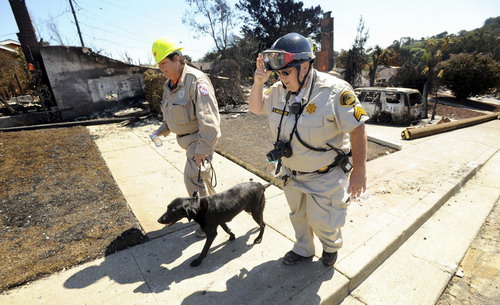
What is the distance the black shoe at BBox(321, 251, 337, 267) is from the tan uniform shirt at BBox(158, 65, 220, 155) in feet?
5.12

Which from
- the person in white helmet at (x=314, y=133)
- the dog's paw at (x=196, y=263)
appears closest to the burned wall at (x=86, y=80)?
the dog's paw at (x=196, y=263)

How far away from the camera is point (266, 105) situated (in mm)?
2367

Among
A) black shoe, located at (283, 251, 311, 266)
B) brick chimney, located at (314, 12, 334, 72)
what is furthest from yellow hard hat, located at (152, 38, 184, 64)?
brick chimney, located at (314, 12, 334, 72)

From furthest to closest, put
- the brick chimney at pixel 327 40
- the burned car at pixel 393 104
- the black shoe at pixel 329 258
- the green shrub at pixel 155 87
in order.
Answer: the brick chimney at pixel 327 40
the burned car at pixel 393 104
the green shrub at pixel 155 87
the black shoe at pixel 329 258

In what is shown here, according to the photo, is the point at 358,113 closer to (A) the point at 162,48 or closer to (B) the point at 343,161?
(B) the point at 343,161

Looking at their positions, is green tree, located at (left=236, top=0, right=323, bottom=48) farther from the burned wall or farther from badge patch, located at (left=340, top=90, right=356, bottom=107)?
badge patch, located at (left=340, top=90, right=356, bottom=107)

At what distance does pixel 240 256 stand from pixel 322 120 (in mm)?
1663

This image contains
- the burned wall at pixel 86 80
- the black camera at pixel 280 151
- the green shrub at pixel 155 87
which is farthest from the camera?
the burned wall at pixel 86 80

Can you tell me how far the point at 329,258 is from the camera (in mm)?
2367

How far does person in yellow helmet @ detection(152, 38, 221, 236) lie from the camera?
2586 mm

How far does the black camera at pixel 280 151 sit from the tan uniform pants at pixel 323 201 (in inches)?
11.5

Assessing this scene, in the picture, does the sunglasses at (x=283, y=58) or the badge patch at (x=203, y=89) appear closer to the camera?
the sunglasses at (x=283, y=58)

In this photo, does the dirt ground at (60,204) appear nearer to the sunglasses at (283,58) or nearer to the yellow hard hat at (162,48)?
the yellow hard hat at (162,48)

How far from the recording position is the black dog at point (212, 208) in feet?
7.64
